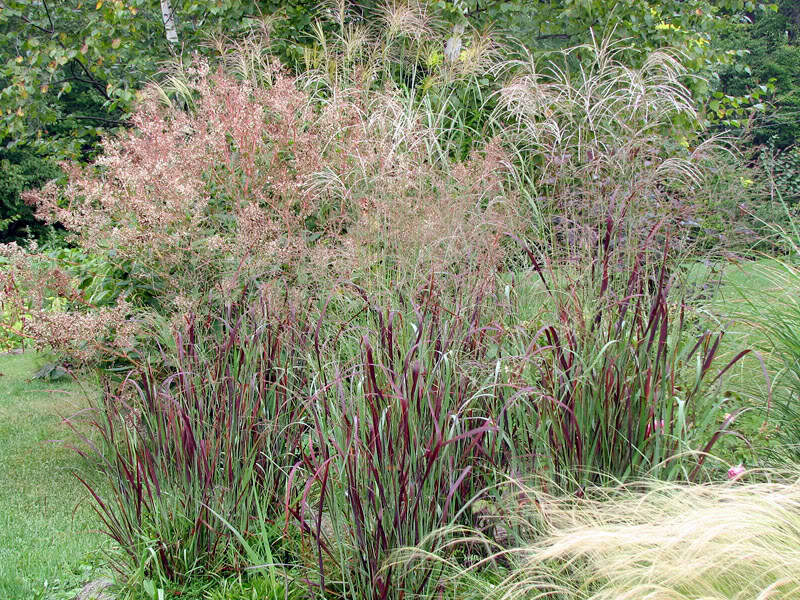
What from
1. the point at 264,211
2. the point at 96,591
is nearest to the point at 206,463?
the point at 96,591

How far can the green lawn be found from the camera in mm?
3401

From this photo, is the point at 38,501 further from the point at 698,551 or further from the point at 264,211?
the point at 698,551

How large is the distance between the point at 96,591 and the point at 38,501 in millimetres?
1640

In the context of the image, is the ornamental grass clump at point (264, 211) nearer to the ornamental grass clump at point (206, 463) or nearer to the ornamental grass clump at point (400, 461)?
the ornamental grass clump at point (206, 463)

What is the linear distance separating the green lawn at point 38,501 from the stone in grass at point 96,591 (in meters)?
0.23

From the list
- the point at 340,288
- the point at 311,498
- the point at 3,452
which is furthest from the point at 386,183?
the point at 3,452

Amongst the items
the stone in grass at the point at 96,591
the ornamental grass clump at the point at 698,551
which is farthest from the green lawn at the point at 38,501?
the ornamental grass clump at the point at 698,551

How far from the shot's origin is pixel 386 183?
13.5ft

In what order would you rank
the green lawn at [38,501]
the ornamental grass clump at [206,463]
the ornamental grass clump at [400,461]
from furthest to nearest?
the green lawn at [38,501], the ornamental grass clump at [206,463], the ornamental grass clump at [400,461]

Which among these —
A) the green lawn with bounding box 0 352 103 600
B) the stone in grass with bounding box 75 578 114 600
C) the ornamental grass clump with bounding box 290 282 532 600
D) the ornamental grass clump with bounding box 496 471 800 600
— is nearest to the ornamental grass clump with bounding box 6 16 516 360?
the ornamental grass clump with bounding box 290 282 532 600

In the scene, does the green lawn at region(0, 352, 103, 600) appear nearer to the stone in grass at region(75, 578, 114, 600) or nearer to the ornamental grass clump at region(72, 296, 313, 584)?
the stone in grass at region(75, 578, 114, 600)

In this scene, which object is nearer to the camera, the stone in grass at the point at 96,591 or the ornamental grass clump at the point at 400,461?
the ornamental grass clump at the point at 400,461

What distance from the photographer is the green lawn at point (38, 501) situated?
340 centimetres

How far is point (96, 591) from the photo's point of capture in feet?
9.92
